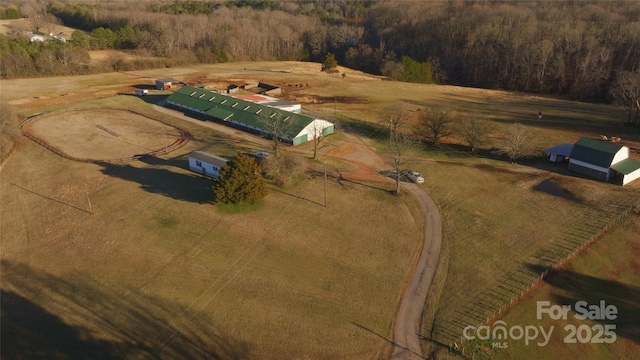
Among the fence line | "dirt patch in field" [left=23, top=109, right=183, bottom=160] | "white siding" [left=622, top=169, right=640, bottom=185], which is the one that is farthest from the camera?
"dirt patch in field" [left=23, top=109, right=183, bottom=160]

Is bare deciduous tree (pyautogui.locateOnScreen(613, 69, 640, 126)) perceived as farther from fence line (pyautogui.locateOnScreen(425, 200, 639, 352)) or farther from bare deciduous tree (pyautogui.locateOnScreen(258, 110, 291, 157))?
bare deciduous tree (pyautogui.locateOnScreen(258, 110, 291, 157))

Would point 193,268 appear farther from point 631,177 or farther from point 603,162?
point 631,177

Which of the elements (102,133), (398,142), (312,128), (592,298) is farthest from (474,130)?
(102,133)

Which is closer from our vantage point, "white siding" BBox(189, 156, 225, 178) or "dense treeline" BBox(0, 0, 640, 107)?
"white siding" BBox(189, 156, 225, 178)

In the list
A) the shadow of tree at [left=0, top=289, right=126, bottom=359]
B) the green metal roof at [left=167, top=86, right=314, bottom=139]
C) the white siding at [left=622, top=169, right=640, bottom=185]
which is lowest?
the shadow of tree at [left=0, top=289, right=126, bottom=359]

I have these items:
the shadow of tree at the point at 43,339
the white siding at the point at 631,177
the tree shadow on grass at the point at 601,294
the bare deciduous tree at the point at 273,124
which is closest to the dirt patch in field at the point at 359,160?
the bare deciduous tree at the point at 273,124

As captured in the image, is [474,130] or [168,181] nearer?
[168,181]

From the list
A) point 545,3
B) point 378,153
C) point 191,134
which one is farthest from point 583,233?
point 545,3


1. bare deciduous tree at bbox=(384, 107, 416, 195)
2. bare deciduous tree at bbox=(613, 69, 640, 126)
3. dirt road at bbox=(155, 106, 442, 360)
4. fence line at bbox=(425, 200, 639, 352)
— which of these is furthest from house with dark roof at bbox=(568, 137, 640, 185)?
bare deciduous tree at bbox=(613, 69, 640, 126)
